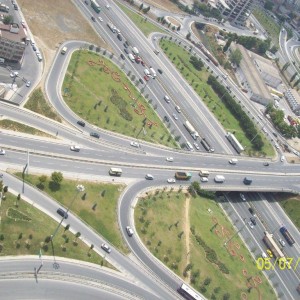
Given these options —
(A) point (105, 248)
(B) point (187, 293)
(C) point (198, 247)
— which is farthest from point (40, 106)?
(B) point (187, 293)

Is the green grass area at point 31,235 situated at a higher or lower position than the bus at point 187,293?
lower

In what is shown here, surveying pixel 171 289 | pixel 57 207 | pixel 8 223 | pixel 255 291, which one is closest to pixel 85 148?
pixel 57 207

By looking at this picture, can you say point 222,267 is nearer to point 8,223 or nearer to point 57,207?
point 57,207

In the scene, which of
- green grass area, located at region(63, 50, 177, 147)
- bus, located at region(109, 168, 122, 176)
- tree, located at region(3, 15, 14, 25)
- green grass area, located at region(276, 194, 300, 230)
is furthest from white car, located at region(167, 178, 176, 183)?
tree, located at region(3, 15, 14, 25)

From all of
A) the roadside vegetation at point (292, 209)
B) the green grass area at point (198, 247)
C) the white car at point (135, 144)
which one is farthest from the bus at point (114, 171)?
the roadside vegetation at point (292, 209)

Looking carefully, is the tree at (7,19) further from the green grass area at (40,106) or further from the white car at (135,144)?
the white car at (135,144)

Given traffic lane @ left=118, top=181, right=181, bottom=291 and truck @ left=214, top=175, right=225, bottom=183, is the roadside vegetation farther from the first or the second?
traffic lane @ left=118, top=181, right=181, bottom=291

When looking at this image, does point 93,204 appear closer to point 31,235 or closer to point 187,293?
point 31,235
